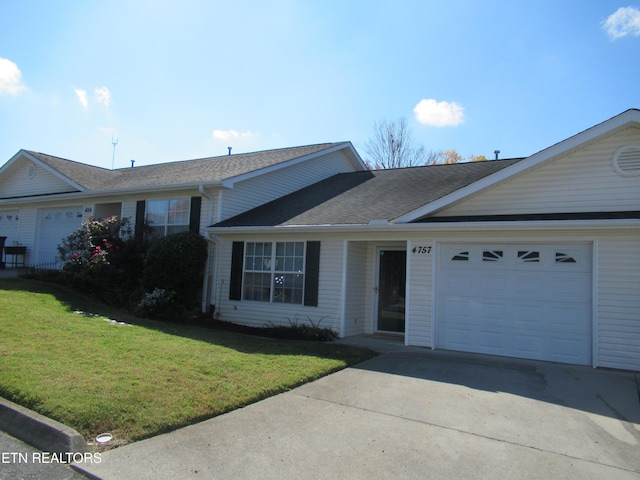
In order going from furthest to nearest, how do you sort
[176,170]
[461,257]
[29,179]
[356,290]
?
[29,179], [176,170], [356,290], [461,257]

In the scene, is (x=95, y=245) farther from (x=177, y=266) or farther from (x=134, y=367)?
(x=134, y=367)

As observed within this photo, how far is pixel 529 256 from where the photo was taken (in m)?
8.80

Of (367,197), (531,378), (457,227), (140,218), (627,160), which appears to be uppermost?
(627,160)

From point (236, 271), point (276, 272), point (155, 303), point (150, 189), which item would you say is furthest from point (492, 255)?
point (150, 189)

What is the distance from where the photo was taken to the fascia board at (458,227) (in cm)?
778

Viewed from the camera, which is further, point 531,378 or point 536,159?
point 536,159

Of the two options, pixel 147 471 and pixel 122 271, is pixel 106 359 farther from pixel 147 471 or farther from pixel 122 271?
pixel 122 271

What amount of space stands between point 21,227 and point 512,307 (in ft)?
61.2

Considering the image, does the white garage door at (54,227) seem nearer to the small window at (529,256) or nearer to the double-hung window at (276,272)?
the double-hung window at (276,272)

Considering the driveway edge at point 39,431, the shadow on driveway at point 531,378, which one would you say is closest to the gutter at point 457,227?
the shadow on driveway at point 531,378

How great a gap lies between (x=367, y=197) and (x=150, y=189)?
22.1 feet

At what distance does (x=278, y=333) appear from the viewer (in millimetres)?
10578

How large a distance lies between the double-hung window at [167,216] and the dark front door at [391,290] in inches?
240

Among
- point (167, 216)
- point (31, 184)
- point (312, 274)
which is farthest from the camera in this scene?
point (31, 184)
